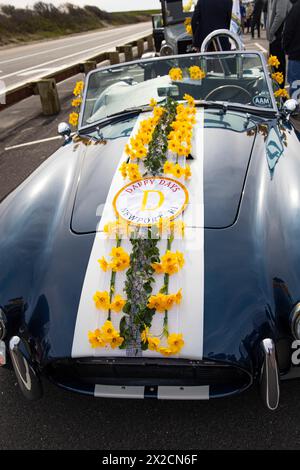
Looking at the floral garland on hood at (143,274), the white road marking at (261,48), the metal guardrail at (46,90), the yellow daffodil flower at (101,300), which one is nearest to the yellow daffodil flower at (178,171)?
the floral garland on hood at (143,274)

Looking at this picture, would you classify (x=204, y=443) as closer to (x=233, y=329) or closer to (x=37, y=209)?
(x=233, y=329)

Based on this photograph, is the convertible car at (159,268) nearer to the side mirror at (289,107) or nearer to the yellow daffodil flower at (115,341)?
the yellow daffodil flower at (115,341)

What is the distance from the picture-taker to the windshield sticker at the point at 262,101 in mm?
3209

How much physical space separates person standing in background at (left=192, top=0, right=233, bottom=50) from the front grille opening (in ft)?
18.5

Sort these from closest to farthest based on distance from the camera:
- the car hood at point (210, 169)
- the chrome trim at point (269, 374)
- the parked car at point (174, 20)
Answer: the chrome trim at point (269, 374)
the car hood at point (210, 169)
the parked car at point (174, 20)

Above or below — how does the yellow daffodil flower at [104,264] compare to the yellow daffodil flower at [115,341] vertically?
above

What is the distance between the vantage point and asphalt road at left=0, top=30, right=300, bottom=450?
1962 mm

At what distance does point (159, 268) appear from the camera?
1990 millimetres

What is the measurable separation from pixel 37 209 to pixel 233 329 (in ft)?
4.36

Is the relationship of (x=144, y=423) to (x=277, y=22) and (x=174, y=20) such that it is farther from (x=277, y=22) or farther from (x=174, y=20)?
(x=174, y=20)

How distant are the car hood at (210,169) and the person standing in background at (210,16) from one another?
3.97m

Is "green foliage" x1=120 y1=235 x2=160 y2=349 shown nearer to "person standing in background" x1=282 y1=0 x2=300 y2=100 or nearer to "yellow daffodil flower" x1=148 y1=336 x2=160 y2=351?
"yellow daffodil flower" x1=148 y1=336 x2=160 y2=351

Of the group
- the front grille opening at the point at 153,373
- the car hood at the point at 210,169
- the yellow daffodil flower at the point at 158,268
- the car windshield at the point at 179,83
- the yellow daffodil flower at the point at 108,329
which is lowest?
the front grille opening at the point at 153,373
